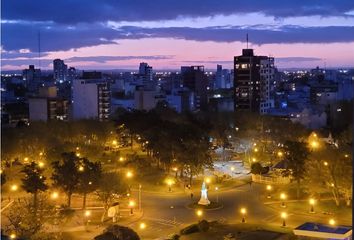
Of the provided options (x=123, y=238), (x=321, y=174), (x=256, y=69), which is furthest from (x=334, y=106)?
(x=123, y=238)

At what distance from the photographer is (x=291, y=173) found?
1339cm

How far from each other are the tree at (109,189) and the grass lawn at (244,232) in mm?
1960

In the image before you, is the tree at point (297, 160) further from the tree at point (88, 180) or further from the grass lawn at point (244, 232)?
the tree at point (88, 180)

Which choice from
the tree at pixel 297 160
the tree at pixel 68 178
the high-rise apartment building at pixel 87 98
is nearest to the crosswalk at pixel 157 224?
the tree at pixel 68 178

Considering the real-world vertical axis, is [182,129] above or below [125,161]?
above

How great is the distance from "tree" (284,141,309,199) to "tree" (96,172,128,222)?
4.11 meters

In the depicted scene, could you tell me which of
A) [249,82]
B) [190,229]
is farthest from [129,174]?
[249,82]

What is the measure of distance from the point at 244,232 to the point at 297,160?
3.66 meters

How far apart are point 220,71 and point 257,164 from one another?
4718cm

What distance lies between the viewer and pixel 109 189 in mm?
11250

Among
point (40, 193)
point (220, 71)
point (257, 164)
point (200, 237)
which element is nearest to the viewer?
point (200, 237)

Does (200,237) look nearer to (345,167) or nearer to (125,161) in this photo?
(345,167)

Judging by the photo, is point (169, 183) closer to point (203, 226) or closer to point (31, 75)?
point (203, 226)

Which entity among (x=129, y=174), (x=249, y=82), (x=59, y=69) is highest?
(x=59, y=69)
